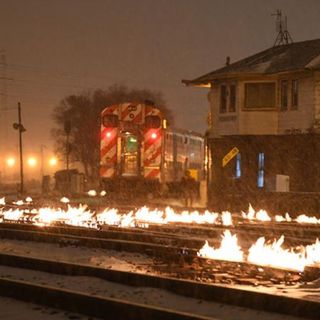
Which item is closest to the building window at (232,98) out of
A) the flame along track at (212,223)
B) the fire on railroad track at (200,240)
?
the flame along track at (212,223)

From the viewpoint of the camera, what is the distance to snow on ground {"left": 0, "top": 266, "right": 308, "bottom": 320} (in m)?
7.73

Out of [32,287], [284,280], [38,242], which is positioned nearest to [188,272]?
[284,280]

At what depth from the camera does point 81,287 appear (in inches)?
367

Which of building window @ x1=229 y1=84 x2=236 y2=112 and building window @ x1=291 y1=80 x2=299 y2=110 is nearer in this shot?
building window @ x1=291 y1=80 x2=299 y2=110

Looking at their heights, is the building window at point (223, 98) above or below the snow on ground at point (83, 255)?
above

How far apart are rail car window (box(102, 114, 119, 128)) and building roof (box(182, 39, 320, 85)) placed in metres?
6.93

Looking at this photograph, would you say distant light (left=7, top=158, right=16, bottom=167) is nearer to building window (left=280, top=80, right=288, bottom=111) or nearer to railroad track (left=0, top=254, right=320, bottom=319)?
building window (left=280, top=80, right=288, bottom=111)

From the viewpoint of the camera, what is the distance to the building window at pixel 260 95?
29719 millimetres

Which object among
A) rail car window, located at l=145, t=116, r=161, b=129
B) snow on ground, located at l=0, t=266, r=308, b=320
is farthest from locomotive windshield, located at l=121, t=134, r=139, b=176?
snow on ground, located at l=0, t=266, r=308, b=320

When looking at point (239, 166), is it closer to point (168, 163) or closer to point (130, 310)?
point (168, 163)

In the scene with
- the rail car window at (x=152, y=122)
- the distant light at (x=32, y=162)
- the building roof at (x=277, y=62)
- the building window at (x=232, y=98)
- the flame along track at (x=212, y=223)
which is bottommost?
the distant light at (x=32, y=162)

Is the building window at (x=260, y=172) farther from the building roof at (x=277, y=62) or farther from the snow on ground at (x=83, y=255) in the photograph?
the snow on ground at (x=83, y=255)

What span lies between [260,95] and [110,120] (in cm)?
820

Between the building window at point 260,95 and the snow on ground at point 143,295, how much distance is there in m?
20.8
